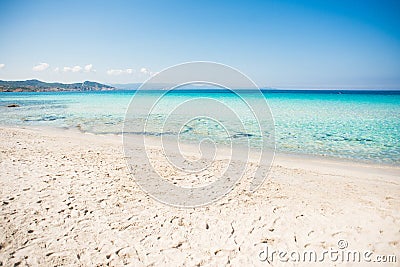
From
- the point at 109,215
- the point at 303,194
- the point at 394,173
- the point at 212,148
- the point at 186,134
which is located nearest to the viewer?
the point at 109,215

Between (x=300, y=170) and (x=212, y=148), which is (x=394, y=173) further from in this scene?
(x=212, y=148)

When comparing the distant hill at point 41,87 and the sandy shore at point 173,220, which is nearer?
the sandy shore at point 173,220

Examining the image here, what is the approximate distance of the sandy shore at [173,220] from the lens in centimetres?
342

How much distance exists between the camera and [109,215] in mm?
4395

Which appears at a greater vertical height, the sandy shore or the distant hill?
the distant hill

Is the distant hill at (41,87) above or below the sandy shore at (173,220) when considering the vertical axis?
above

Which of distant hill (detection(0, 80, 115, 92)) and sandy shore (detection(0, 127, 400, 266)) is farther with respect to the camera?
distant hill (detection(0, 80, 115, 92))

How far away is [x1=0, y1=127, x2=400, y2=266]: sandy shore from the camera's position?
11.2ft

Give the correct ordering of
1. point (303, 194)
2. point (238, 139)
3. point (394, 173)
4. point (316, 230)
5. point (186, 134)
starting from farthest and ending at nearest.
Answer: point (186, 134) < point (238, 139) < point (394, 173) < point (303, 194) < point (316, 230)

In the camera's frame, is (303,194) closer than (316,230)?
No

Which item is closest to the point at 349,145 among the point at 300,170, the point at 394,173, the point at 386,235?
the point at 394,173

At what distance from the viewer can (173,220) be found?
4.38 meters

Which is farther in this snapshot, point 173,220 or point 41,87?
point 41,87

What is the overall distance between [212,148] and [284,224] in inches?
260
